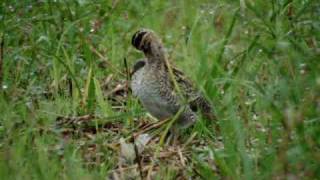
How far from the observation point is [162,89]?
7227mm

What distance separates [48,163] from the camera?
20.2 ft

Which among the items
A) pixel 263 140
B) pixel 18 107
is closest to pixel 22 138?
pixel 18 107

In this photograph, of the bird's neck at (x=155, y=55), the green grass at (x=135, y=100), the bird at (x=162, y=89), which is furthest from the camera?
the bird's neck at (x=155, y=55)

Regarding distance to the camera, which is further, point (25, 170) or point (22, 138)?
point (22, 138)

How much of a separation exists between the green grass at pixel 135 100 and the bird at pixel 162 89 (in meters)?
0.10

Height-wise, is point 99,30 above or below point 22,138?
above

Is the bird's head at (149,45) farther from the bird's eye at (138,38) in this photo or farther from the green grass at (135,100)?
the green grass at (135,100)

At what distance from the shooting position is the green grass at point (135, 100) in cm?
569

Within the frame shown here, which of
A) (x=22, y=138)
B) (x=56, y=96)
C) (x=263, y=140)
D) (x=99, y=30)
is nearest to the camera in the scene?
(x=263, y=140)

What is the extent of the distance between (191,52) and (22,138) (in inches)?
110

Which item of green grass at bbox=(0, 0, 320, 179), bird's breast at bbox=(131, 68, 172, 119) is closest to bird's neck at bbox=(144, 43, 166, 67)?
bird's breast at bbox=(131, 68, 172, 119)

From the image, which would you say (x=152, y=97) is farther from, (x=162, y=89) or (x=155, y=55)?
(x=155, y=55)

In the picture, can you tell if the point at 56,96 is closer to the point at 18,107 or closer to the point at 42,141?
the point at 18,107

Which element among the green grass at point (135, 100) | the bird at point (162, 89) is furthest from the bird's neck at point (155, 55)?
the green grass at point (135, 100)
